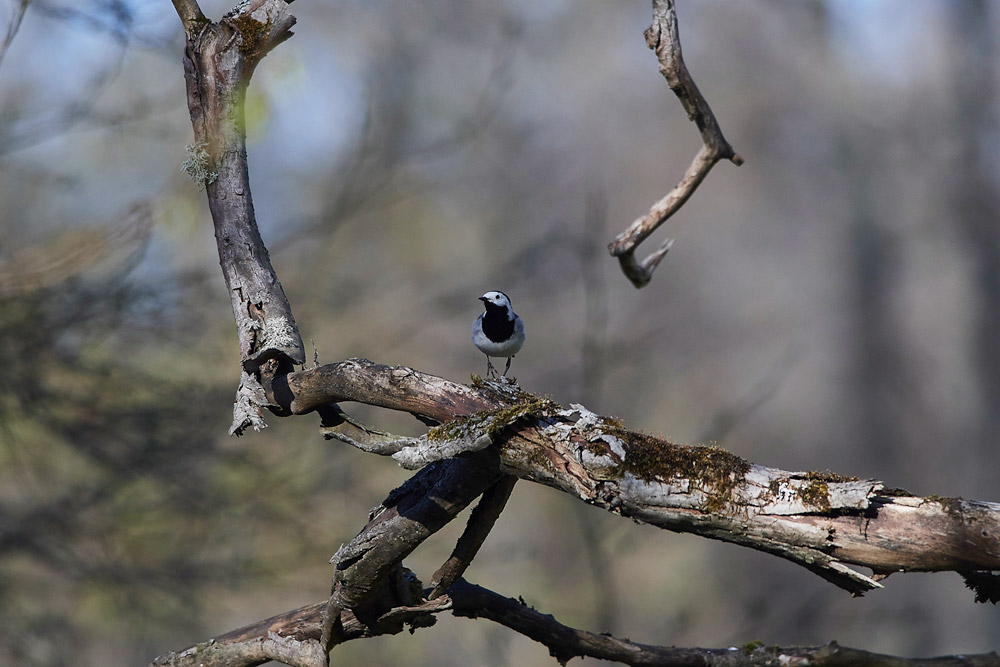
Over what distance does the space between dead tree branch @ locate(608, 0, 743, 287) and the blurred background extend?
273cm

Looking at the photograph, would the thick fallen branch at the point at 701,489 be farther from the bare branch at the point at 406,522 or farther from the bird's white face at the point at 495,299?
the bird's white face at the point at 495,299

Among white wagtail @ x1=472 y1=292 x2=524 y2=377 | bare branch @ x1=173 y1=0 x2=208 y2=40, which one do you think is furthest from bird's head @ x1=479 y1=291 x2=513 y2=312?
bare branch @ x1=173 y1=0 x2=208 y2=40

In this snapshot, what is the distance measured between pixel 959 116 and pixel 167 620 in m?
11.1

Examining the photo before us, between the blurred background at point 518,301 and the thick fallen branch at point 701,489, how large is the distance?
10.0 ft

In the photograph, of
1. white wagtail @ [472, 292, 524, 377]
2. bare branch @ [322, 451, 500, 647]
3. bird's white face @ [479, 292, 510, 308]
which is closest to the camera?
bare branch @ [322, 451, 500, 647]

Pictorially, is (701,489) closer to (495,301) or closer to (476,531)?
(476,531)

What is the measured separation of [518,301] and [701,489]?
6.74 meters

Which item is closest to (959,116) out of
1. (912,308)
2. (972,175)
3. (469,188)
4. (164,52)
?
(972,175)

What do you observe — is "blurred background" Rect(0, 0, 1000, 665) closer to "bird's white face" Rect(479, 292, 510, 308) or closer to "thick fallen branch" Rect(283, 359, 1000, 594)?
"bird's white face" Rect(479, 292, 510, 308)

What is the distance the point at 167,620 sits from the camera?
5.45 metres

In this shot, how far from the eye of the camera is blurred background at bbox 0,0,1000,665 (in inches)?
204

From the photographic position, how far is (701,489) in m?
1.73

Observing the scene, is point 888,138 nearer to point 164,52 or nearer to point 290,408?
point 164,52

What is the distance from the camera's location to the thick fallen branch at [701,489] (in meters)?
1.58
